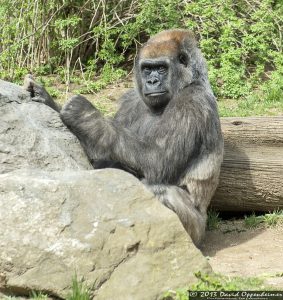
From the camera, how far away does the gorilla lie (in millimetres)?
5738

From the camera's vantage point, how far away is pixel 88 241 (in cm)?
441

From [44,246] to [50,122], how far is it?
5.03ft

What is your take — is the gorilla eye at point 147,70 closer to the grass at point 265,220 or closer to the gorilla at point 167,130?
the gorilla at point 167,130

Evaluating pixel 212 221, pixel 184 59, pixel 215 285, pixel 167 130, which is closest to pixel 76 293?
pixel 215 285

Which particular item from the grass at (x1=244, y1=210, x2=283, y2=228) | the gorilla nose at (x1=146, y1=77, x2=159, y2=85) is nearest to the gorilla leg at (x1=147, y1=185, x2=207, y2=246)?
the grass at (x1=244, y1=210, x2=283, y2=228)

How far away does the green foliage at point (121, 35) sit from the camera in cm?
1027

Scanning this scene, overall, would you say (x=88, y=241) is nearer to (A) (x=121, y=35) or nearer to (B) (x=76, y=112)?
(B) (x=76, y=112)

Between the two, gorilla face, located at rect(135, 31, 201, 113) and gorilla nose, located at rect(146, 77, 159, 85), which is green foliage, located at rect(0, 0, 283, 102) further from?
gorilla nose, located at rect(146, 77, 159, 85)

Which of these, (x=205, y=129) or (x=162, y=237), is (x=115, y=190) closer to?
(x=162, y=237)

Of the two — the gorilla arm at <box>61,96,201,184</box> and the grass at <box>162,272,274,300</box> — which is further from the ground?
the gorilla arm at <box>61,96,201,184</box>

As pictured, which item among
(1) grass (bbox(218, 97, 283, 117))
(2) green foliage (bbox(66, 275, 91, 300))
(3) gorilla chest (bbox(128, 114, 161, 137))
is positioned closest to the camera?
(2) green foliage (bbox(66, 275, 91, 300))

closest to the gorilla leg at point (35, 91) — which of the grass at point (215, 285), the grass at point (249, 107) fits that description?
the grass at point (215, 285)

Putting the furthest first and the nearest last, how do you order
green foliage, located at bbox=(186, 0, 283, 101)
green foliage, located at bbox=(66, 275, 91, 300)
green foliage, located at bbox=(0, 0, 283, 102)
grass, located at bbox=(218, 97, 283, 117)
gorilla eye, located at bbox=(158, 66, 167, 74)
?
green foliage, located at bbox=(0, 0, 283, 102) < green foliage, located at bbox=(186, 0, 283, 101) < grass, located at bbox=(218, 97, 283, 117) < gorilla eye, located at bbox=(158, 66, 167, 74) < green foliage, located at bbox=(66, 275, 91, 300)

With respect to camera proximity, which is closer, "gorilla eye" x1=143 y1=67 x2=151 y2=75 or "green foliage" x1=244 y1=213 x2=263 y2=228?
"gorilla eye" x1=143 y1=67 x2=151 y2=75
